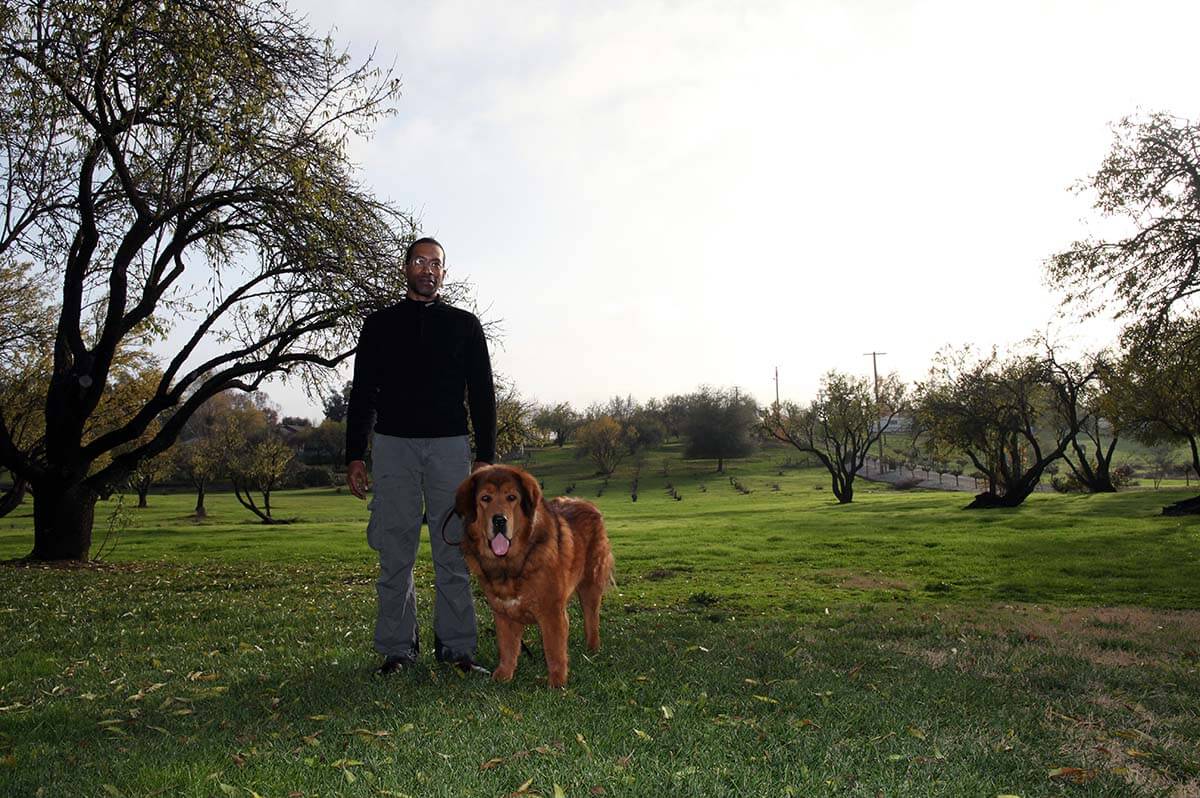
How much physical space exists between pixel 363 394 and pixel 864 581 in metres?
12.2

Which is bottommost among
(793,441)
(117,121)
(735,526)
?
(735,526)

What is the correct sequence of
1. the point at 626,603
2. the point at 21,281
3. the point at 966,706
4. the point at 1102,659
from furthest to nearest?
the point at 21,281
the point at 626,603
the point at 1102,659
the point at 966,706

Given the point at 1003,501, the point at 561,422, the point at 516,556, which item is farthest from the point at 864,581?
the point at 561,422

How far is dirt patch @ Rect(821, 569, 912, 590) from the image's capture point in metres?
14.6

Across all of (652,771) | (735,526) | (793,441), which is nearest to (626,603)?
(652,771)

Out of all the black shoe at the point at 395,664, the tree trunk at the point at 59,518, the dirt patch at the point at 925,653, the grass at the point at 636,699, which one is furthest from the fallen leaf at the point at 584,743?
the tree trunk at the point at 59,518

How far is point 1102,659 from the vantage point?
7.01 metres

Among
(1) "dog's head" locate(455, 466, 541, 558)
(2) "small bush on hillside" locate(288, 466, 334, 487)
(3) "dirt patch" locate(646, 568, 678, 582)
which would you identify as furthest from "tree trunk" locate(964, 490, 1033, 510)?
(2) "small bush on hillside" locate(288, 466, 334, 487)

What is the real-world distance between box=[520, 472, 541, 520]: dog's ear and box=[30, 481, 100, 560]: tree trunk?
16387 mm

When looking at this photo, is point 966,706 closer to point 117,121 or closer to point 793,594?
point 793,594

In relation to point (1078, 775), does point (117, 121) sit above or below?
above

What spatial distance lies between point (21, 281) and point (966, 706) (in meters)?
29.4

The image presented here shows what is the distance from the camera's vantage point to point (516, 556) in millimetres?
5398

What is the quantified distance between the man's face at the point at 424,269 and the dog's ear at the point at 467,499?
1.71 metres
